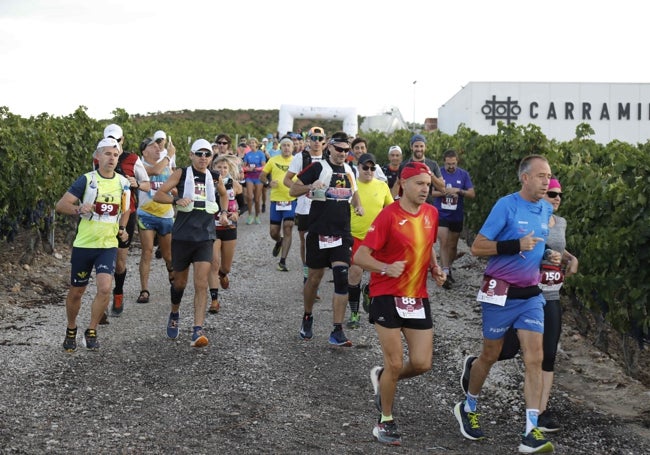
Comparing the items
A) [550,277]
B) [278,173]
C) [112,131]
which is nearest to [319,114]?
[278,173]

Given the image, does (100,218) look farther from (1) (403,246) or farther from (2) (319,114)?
(2) (319,114)

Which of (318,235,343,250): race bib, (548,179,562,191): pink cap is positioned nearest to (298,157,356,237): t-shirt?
(318,235,343,250): race bib

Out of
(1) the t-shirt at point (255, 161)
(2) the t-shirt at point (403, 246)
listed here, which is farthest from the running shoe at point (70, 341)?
(1) the t-shirt at point (255, 161)

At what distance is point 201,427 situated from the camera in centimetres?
620

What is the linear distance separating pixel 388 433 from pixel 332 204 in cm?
358

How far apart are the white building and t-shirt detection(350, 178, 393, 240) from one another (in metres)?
41.0

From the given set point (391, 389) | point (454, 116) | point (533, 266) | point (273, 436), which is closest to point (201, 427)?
point (273, 436)

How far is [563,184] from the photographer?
9.96 metres

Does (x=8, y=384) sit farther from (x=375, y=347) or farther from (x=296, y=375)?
(x=375, y=347)

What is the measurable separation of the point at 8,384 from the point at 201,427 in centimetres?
197

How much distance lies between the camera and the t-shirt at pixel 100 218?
8.33 metres

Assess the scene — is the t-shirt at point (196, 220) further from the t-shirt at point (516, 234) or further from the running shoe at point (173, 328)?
the t-shirt at point (516, 234)

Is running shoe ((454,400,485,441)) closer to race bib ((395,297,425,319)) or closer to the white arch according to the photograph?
race bib ((395,297,425,319))

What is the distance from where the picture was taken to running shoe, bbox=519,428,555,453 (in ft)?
18.9
